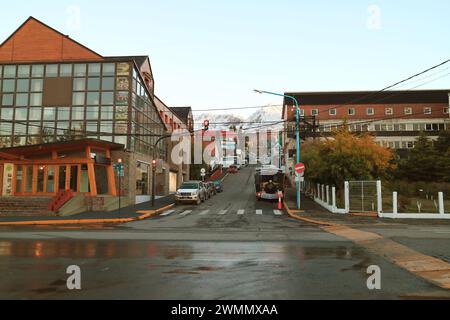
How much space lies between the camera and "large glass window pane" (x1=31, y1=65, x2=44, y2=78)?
32.0 m

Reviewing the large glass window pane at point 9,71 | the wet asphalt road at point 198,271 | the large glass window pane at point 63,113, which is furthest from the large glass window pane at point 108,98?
the wet asphalt road at point 198,271

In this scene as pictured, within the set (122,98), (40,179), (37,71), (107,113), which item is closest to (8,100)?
(37,71)

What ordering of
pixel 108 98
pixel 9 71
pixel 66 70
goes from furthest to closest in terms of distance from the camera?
1. pixel 9 71
2. pixel 66 70
3. pixel 108 98

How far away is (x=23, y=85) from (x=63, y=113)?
4.72m

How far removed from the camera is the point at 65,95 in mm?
31391

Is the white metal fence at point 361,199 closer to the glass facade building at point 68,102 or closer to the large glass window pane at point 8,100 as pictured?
the glass facade building at point 68,102

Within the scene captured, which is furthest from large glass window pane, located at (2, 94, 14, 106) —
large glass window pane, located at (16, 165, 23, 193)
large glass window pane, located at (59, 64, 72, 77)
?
large glass window pane, located at (16, 165, 23, 193)

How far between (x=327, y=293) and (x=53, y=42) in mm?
33671

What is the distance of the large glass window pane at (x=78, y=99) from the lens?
103ft

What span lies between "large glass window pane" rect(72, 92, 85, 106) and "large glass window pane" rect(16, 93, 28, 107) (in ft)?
14.2

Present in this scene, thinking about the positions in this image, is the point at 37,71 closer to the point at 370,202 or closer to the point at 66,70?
the point at 66,70

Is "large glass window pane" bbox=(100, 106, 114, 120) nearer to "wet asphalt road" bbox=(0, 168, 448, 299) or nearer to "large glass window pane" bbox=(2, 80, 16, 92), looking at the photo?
"large glass window pane" bbox=(2, 80, 16, 92)
